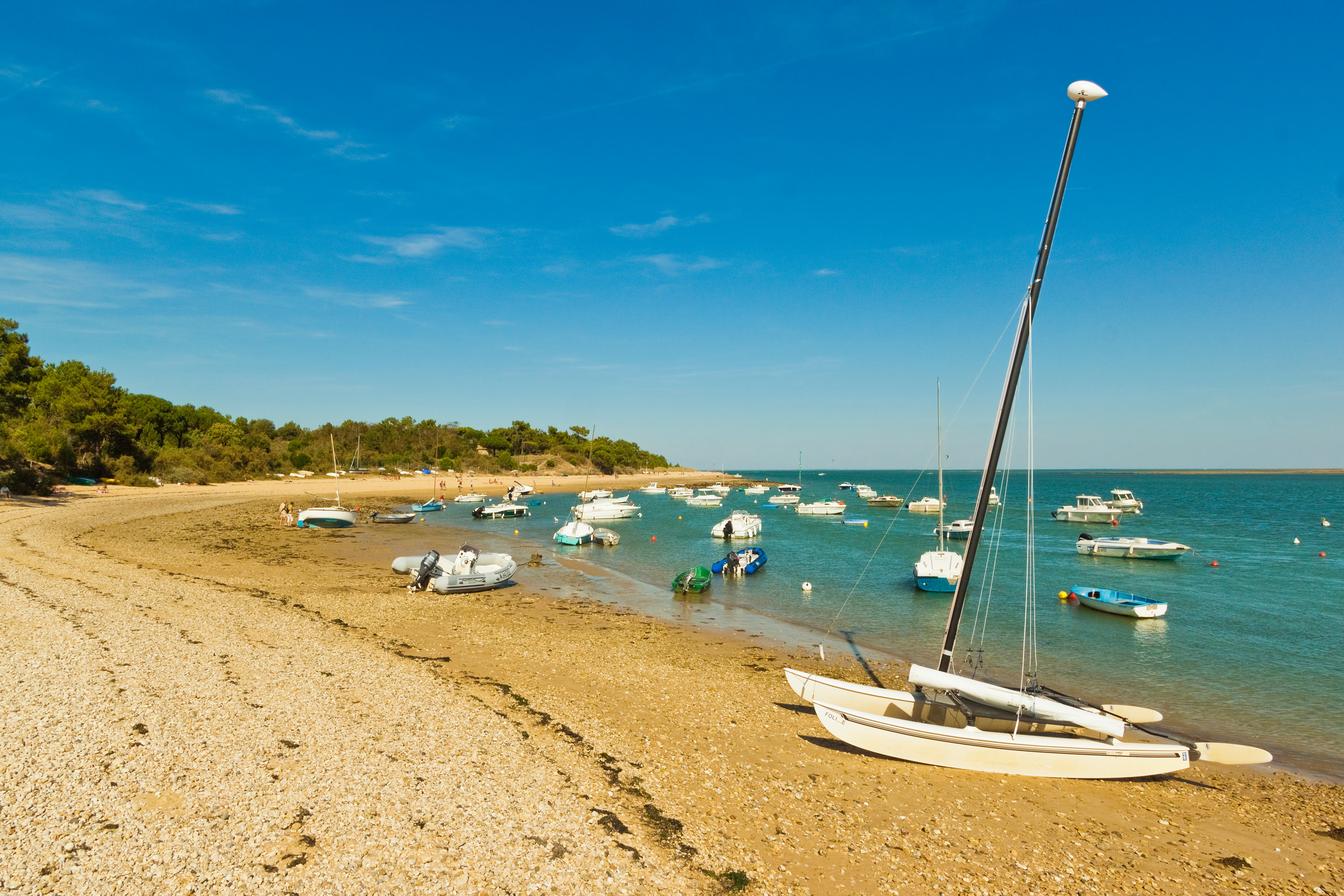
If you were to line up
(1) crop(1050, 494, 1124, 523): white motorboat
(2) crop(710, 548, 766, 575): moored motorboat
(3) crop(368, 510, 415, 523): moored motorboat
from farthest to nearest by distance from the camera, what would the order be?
(1) crop(1050, 494, 1124, 523): white motorboat, (3) crop(368, 510, 415, 523): moored motorboat, (2) crop(710, 548, 766, 575): moored motorboat

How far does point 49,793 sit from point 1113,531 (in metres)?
70.1

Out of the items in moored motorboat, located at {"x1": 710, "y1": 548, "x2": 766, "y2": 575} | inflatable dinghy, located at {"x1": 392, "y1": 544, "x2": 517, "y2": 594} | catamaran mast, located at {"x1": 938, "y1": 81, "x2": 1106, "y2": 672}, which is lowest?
moored motorboat, located at {"x1": 710, "y1": 548, "x2": 766, "y2": 575}

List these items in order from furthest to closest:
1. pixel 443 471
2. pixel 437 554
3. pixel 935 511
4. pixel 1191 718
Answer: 1. pixel 443 471
2. pixel 935 511
3. pixel 437 554
4. pixel 1191 718

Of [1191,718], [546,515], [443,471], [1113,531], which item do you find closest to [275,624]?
[1191,718]

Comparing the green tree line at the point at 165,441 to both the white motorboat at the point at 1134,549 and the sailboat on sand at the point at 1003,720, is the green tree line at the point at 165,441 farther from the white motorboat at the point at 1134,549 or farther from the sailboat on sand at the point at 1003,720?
the white motorboat at the point at 1134,549

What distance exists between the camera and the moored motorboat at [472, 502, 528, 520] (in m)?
64.4

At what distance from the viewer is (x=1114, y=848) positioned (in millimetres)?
9062

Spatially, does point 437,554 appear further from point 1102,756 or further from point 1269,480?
point 1269,480

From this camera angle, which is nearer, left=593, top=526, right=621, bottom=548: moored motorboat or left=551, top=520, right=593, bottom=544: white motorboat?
left=551, top=520, right=593, bottom=544: white motorboat

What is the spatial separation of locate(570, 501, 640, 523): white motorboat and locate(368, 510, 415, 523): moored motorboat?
47.5 ft

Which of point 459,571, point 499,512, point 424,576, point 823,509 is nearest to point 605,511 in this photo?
point 499,512

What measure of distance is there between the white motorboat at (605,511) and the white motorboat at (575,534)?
12023 millimetres

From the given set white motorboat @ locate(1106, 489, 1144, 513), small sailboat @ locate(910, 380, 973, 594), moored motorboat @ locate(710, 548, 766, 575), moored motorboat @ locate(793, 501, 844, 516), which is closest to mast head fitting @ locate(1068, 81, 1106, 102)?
small sailboat @ locate(910, 380, 973, 594)

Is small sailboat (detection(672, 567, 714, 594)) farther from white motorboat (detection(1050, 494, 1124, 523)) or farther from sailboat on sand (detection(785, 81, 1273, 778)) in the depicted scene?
white motorboat (detection(1050, 494, 1124, 523))
